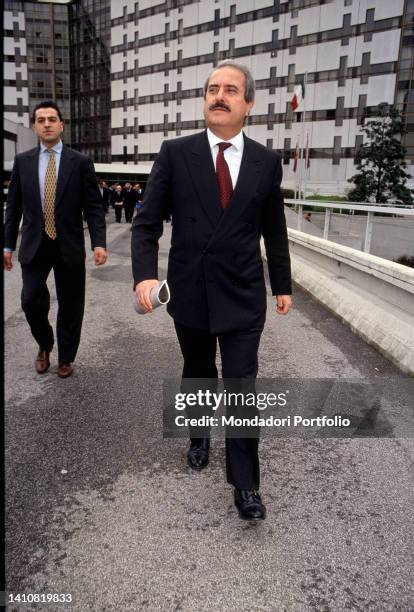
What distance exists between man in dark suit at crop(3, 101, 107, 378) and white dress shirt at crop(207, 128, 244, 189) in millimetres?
1995

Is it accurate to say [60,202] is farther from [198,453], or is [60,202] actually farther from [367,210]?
[367,210]

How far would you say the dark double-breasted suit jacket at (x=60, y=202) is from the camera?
4.19 metres

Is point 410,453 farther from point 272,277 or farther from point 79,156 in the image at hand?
point 79,156

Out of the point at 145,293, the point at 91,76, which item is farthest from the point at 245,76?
the point at 91,76

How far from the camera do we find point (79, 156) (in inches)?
170

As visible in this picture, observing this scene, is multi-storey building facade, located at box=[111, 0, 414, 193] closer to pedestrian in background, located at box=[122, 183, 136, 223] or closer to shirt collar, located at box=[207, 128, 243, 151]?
pedestrian in background, located at box=[122, 183, 136, 223]

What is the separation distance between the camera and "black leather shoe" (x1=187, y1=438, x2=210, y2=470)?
120 inches

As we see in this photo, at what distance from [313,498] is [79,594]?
4.30 ft

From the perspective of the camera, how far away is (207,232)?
2.57 m

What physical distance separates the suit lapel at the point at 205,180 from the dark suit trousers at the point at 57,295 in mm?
2081

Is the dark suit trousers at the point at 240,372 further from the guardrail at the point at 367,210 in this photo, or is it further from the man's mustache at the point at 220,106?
the guardrail at the point at 367,210

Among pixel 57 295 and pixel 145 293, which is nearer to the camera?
pixel 145 293

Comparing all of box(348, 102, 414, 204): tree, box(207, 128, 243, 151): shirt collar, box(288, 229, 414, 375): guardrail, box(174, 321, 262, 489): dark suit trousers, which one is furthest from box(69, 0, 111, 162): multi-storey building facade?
box(174, 321, 262, 489): dark suit trousers

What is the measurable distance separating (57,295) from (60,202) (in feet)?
2.65
